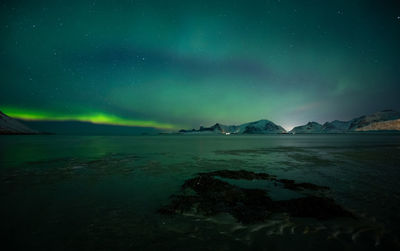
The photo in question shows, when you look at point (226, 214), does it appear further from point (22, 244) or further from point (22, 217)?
point (22, 217)

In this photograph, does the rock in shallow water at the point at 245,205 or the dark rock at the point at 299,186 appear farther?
the dark rock at the point at 299,186

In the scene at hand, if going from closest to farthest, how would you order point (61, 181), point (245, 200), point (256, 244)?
→ point (256, 244) < point (245, 200) < point (61, 181)

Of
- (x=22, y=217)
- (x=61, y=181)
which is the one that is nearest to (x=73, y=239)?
(x=22, y=217)

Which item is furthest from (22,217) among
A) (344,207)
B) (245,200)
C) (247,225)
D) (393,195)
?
(393,195)

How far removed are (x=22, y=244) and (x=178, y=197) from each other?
5.83 meters

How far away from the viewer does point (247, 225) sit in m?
6.30

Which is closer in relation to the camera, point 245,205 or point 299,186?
point 245,205

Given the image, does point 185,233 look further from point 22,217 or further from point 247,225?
point 22,217

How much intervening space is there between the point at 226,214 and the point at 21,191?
1204cm

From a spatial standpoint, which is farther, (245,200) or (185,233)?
(245,200)

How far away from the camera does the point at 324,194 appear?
31.3 feet

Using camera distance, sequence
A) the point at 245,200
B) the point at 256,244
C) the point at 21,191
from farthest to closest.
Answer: the point at 21,191
the point at 245,200
the point at 256,244


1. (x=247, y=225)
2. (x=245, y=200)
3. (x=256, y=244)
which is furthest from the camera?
(x=245, y=200)

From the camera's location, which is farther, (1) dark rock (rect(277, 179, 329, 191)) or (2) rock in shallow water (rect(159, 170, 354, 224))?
(1) dark rock (rect(277, 179, 329, 191))
